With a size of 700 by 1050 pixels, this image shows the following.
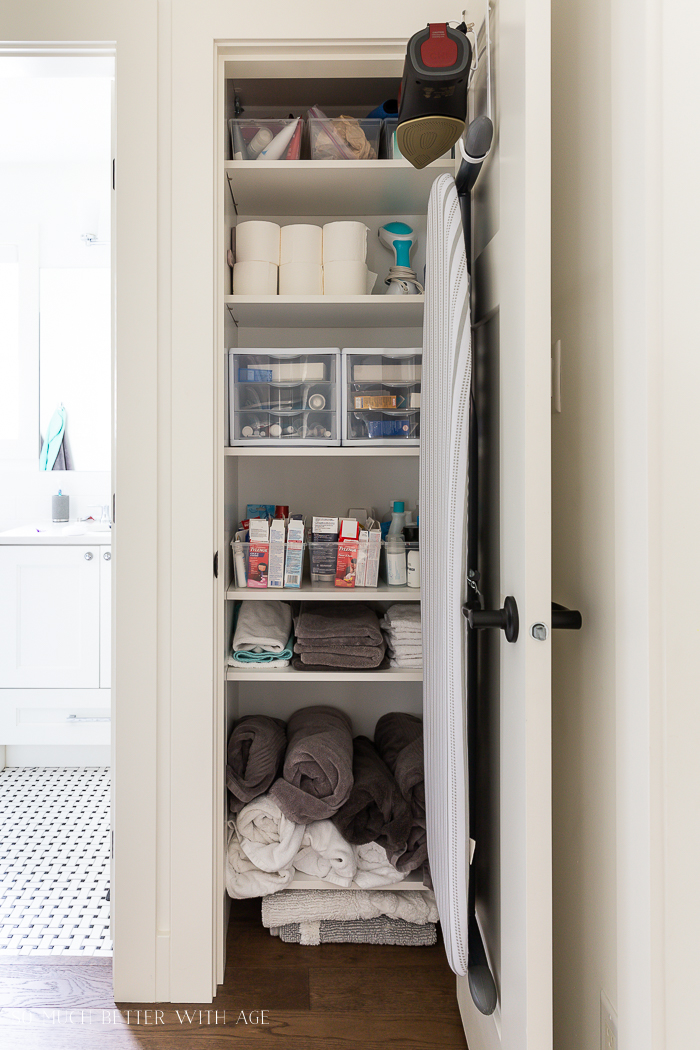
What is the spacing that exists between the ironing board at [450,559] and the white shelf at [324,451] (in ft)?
0.92

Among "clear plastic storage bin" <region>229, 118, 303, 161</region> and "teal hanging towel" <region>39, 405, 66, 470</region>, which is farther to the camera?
"teal hanging towel" <region>39, 405, 66, 470</region>

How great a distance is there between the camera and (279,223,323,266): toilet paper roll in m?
1.49

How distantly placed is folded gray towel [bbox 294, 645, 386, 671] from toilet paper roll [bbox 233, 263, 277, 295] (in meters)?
0.89

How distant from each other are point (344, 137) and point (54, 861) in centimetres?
223

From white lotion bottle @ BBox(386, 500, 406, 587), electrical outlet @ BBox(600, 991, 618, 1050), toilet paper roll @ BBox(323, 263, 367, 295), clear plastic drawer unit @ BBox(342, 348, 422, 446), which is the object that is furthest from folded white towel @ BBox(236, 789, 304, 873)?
toilet paper roll @ BBox(323, 263, 367, 295)

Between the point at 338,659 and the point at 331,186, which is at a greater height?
the point at 331,186

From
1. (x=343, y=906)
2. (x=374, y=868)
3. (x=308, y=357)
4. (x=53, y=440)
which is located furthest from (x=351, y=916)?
(x=53, y=440)

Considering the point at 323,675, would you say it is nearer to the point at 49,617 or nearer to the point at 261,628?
the point at 261,628

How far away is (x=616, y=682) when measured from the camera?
790 millimetres

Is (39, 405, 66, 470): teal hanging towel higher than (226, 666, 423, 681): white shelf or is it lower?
higher

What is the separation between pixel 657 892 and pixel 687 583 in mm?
352

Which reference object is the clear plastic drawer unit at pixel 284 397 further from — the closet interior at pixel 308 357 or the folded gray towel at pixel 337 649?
the folded gray towel at pixel 337 649

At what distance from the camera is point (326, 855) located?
150 cm

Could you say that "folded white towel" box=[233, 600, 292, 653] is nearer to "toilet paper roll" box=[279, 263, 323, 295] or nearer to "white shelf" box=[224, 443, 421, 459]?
"white shelf" box=[224, 443, 421, 459]
